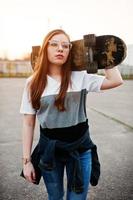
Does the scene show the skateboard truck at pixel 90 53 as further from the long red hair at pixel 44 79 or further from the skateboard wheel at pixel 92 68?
the long red hair at pixel 44 79

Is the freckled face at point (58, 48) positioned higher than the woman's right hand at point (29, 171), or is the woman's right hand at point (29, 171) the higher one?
the freckled face at point (58, 48)

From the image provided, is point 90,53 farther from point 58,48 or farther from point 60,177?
point 60,177

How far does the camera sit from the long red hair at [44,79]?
214cm

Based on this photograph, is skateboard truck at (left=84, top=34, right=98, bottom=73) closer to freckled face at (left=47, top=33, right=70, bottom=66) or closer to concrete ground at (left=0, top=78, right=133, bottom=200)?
freckled face at (left=47, top=33, right=70, bottom=66)

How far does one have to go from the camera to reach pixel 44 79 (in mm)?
2197

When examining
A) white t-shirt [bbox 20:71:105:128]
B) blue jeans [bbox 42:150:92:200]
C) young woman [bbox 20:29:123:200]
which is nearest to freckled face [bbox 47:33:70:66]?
young woman [bbox 20:29:123:200]

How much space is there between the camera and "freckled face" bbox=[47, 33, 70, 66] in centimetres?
218

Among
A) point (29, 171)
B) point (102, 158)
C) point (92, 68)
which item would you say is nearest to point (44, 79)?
point (92, 68)

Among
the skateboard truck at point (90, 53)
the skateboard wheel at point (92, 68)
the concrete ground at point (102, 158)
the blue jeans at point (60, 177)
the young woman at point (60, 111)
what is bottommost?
the concrete ground at point (102, 158)

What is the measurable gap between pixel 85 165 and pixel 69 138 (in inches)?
9.9

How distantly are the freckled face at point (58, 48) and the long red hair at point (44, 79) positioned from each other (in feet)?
0.11

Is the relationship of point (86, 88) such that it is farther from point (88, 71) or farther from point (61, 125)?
point (61, 125)

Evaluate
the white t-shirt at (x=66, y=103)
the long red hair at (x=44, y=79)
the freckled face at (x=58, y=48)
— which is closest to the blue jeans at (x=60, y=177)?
the white t-shirt at (x=66, y=103)

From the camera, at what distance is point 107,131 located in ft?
21.8
